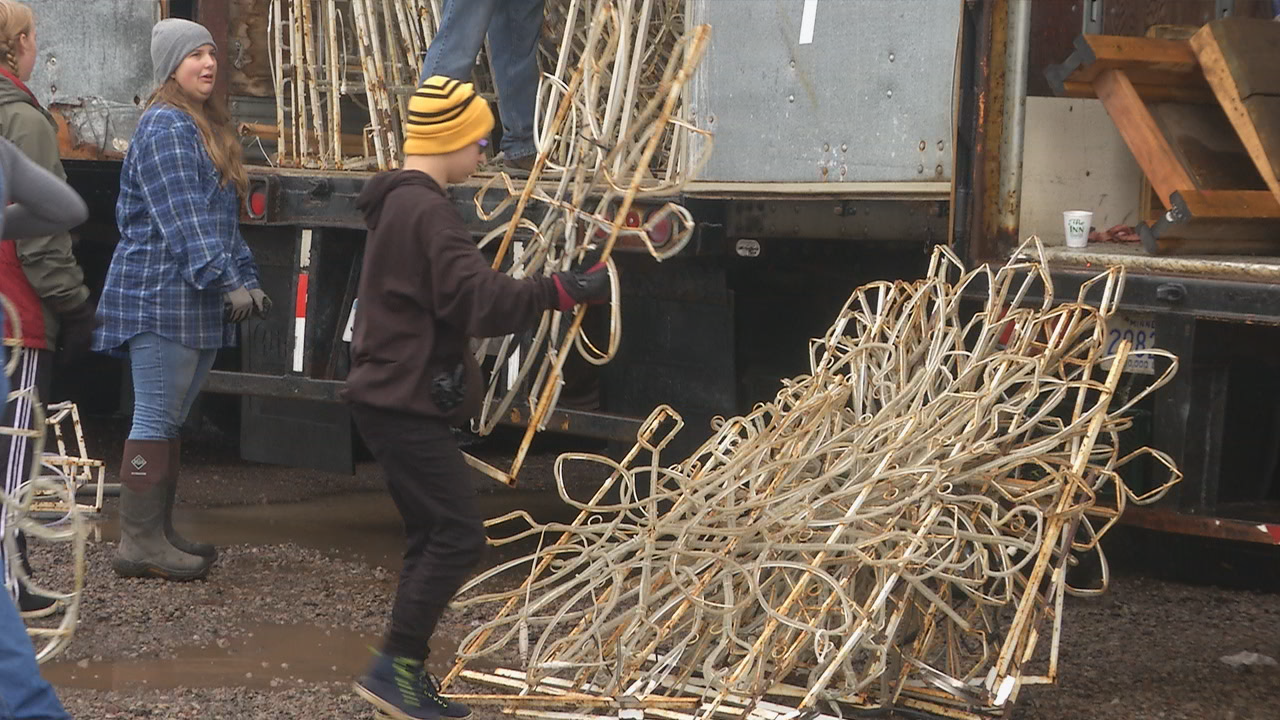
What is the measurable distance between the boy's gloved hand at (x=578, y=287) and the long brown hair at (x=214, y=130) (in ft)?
5.78

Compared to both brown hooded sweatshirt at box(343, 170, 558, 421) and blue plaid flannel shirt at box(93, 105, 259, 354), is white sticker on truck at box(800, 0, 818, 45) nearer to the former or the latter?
brown hooded sweatshirt at box(343, 170, 558, 421)

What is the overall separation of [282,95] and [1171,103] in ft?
11.0

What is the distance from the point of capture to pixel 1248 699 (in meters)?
4.13

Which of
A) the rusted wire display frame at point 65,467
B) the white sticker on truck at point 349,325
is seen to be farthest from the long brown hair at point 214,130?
the rusted wire display frame at point 65,467

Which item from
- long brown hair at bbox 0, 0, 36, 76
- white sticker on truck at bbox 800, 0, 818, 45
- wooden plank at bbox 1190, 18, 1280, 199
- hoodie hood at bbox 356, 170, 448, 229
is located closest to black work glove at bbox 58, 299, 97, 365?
long brown hair at bbox 0, 0, 36, 76

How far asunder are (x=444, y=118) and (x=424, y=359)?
1.75 ft

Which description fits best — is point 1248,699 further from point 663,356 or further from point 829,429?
point 663,356

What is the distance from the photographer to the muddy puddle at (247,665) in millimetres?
4129

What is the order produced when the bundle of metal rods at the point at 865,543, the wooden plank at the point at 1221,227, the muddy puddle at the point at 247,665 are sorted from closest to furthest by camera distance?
the bundle of metal rods at the point at 865,543, the muddy puddle at the point at 247,665, the wooden plank at the point at 1221,227

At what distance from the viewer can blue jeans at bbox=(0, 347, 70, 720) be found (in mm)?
3010

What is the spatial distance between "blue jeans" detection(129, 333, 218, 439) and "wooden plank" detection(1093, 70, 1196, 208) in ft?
9.00

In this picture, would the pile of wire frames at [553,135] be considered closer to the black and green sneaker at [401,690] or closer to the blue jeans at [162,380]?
the black and green sneaker at [401,690]

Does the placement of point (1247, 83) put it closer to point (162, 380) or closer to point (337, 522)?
point (162, 380)

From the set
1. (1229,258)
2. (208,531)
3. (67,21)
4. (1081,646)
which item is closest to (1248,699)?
(1081,646)
